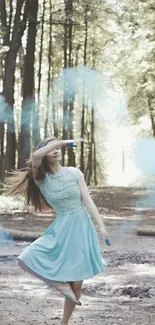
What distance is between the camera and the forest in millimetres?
22891

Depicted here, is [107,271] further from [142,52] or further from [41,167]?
[142,52]

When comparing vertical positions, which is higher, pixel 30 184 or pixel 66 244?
pixel 30 184

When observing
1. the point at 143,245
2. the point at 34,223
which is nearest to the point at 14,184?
the point at 143,245

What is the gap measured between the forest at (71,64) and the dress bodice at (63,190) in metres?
13.4

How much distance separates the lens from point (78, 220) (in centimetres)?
577

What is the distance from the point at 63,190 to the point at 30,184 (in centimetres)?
42

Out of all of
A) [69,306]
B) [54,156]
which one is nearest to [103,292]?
[69,306]

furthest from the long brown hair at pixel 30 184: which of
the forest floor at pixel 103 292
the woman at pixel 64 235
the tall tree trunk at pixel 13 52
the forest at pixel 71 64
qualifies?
the tall tree trunk at pixel 13 52

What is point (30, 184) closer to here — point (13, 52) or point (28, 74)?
point (13, 52)

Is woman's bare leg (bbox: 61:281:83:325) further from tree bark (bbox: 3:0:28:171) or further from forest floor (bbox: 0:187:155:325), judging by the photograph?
tree bark (bbox: 3:0:28:171)

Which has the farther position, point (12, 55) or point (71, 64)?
point (71, 64)

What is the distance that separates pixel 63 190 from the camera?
581 cm

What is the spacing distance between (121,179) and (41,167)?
51000mm

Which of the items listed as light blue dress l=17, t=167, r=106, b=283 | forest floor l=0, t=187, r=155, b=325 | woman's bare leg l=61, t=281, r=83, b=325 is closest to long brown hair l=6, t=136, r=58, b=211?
light blue dress l=17, t=167, r=106, b=283
